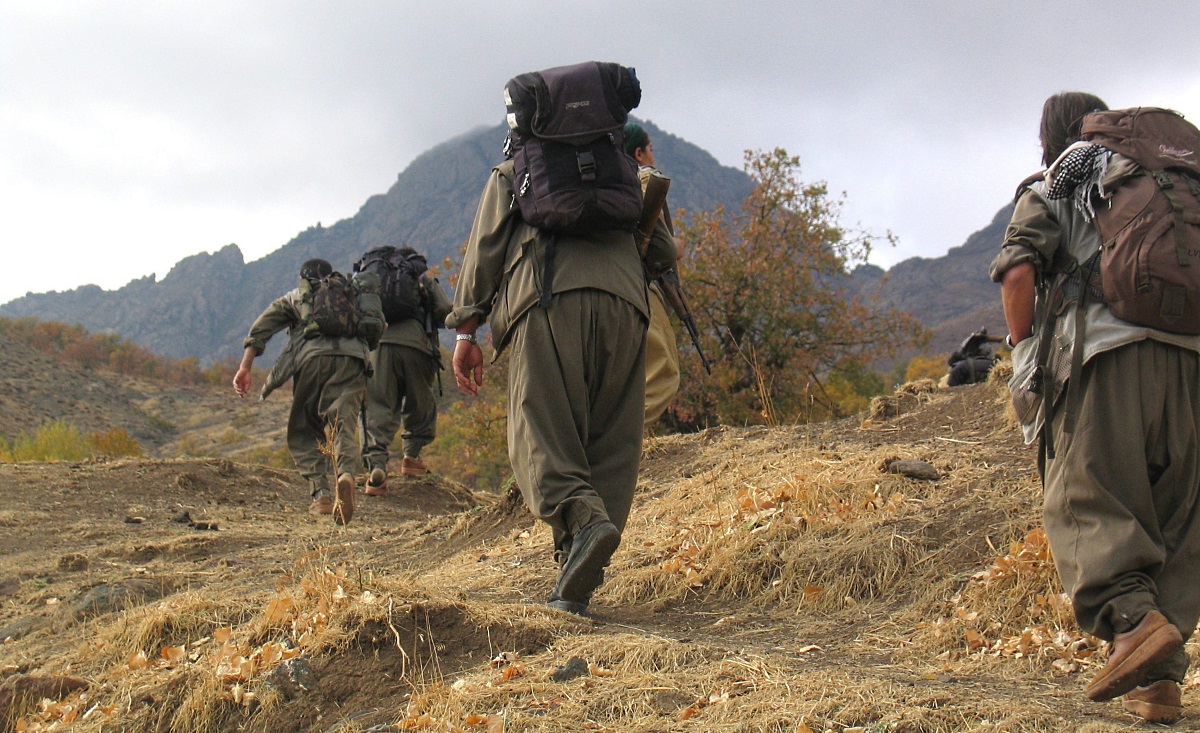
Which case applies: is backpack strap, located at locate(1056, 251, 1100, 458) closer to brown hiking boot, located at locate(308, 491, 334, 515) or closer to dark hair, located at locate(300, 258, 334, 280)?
dark hair, located at locate(300, 258, 334, 280)

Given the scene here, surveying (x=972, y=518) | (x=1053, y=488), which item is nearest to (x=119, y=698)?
(x=1053, y=488)

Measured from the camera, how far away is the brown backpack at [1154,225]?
9.93ft

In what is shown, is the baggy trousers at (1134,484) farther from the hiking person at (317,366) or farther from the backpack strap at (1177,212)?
the hiking person at (317,366)

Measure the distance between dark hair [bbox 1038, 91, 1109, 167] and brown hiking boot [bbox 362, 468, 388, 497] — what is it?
7678 mm

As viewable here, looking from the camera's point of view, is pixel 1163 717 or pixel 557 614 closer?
pixel 1163 717

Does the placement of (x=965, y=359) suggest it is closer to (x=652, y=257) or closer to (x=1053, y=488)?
(x=652, y=257)

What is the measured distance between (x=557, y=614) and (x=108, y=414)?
39689mm

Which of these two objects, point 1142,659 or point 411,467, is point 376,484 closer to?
point 411,467

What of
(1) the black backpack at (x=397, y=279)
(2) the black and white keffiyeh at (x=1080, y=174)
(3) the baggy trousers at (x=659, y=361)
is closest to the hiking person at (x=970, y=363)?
(3) the baggy trousers at (x=659, y=361)

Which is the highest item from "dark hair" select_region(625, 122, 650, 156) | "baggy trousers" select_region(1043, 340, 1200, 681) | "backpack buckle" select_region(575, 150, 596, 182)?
"dark hair" select_region(625, 122, 650, 156)

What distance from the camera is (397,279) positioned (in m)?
10.2

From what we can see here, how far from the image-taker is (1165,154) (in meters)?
3.13

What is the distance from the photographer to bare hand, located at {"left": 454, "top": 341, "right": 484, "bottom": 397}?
444 cm

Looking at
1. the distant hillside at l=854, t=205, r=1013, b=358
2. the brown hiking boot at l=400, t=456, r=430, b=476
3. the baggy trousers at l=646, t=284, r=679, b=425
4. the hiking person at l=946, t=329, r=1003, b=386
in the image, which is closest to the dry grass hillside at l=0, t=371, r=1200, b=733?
the baggy trousers at l=646, t=284, r=679, b=425
